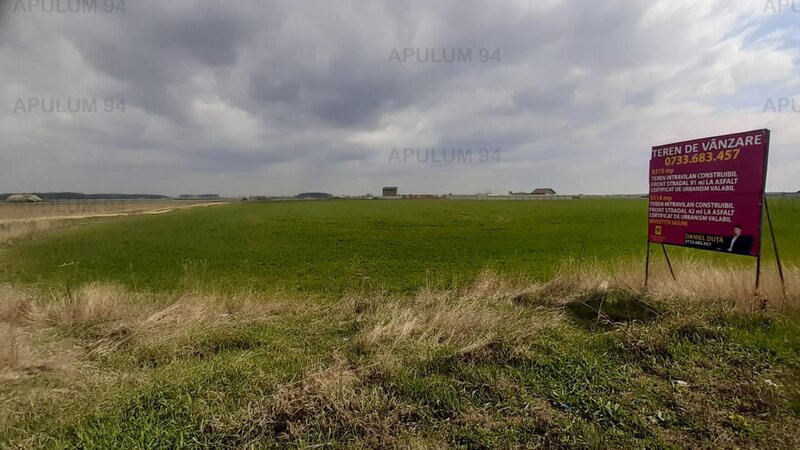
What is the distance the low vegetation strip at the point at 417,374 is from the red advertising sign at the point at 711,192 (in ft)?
2.90

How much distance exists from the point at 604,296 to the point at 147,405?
6.97 meters

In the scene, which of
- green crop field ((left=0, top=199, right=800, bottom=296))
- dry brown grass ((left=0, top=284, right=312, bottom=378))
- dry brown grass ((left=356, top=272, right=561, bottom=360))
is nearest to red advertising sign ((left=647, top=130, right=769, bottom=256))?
dry brown grass ((left=356, top=272, right=561, bottom=360))

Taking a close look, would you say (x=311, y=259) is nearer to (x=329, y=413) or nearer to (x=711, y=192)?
(x=329, y=413)

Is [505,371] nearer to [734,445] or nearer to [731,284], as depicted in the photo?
[734,445]

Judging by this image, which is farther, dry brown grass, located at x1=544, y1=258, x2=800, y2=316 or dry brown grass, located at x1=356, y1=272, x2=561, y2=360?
dry brown grass, located at x1=544, y1=258, x2=800, y2=316

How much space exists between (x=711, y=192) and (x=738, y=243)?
94 cm

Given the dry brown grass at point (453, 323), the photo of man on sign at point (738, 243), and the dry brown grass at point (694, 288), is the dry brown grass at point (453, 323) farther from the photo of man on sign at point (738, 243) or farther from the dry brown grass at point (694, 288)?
the photo of man on sign at point (738, 243)

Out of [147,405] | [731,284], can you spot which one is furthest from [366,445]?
[731,284]

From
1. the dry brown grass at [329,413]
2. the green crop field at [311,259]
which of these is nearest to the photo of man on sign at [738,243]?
the green crop field at [311,259]

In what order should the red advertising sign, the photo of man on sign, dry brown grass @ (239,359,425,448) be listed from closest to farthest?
1. dry brown grass @ (239,359,425,448)
2. the red advertising sign
3. the photo of man on sign

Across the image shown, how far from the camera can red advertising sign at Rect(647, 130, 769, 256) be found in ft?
17.9

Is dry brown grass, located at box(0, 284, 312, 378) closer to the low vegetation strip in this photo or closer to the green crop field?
the low vegetation strip

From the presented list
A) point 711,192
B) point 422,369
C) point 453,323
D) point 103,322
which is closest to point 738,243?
point 711,192

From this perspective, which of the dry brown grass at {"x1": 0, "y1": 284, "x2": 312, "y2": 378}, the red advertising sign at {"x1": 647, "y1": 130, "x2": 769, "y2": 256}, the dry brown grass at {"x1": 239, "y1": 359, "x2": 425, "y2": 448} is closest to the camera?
the dry brown grass at {"x1": 239, "y1": 359, "x2": 425, "y2": 448}
